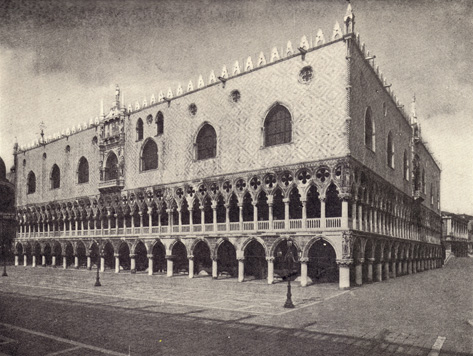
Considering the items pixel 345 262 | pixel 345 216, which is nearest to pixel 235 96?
pixel 345 216

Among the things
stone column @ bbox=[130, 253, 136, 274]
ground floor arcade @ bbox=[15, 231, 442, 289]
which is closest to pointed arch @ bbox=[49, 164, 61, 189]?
ground floor arcade @ bbox=[15, 231, 442, 289]

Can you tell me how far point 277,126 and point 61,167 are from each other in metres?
27.9

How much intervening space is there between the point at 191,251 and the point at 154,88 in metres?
14.3


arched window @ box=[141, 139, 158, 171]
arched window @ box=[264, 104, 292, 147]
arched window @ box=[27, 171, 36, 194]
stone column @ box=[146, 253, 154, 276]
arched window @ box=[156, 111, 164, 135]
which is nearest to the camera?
arched window @ box=[264, 104, 292, 147]

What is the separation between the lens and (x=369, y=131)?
2834 cm

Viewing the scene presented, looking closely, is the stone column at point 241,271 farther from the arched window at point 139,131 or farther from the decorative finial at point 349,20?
the arched window at point 139,131

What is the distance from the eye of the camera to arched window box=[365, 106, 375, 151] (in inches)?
1098

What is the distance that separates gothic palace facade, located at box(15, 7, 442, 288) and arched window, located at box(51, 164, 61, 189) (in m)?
0.47

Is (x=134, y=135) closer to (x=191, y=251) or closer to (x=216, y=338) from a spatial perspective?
(x=191, y=251)

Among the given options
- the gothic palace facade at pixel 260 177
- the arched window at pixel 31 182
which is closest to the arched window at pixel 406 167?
the gothic palace facade at pixel 260 177

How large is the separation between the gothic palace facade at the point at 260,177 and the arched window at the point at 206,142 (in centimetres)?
9

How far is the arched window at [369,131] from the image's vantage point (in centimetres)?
2789

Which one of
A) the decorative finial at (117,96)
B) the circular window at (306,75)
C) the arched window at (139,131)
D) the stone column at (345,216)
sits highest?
the decorative finial at (117,96)

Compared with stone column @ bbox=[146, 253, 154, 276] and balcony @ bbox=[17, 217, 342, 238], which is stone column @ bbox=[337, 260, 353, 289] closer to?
balcony @ bbox=[17, 217, 342, 238]
